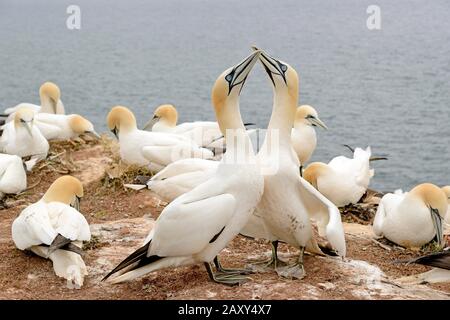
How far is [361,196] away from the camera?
7.57 meters

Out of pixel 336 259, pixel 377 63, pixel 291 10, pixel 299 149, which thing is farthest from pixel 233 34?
pixel 336 259

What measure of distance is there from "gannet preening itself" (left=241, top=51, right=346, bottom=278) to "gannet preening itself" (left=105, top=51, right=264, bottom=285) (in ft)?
0.75

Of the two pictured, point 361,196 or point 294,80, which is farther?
point 361,196

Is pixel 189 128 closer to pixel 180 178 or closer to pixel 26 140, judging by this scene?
pixel 26 140

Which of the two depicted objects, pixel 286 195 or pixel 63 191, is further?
pixel 63 191

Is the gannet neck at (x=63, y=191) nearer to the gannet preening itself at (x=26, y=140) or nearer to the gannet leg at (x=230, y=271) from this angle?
the gannet leg at (x=230, y=271)

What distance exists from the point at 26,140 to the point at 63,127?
1.05 meters

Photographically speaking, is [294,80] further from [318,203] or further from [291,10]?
[291,10]

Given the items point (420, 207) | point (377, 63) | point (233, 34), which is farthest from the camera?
point (233, 34)

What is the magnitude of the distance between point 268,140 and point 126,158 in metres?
3.43

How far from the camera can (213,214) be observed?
4.01 metres

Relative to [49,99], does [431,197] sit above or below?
below

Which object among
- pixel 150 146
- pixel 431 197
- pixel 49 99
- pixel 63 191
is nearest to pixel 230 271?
pixel 63 191

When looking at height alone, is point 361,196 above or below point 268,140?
below
